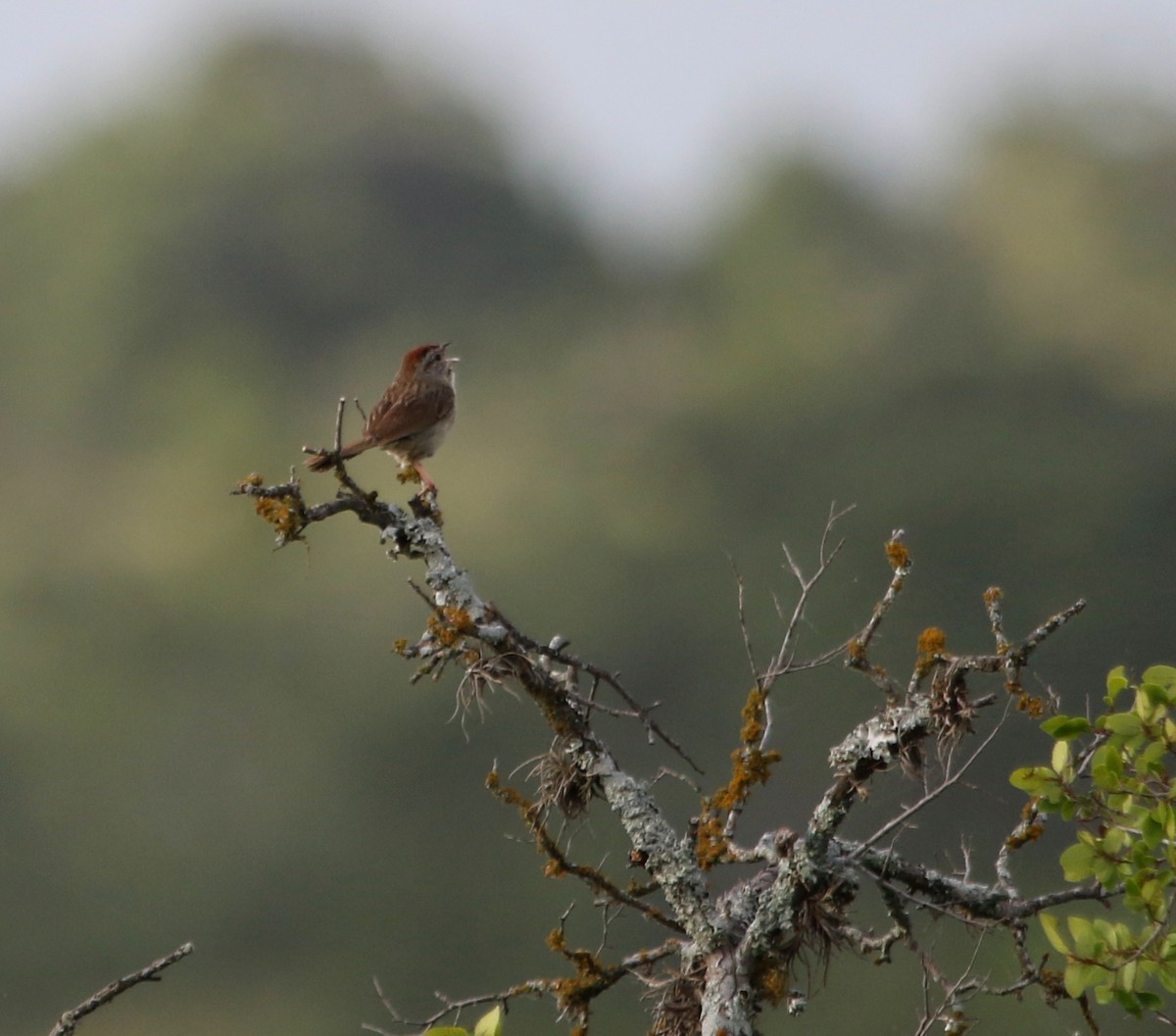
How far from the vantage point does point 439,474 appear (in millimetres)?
81125

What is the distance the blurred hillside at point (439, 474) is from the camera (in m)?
59.2

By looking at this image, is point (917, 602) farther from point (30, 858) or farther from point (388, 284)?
point (388, 284)

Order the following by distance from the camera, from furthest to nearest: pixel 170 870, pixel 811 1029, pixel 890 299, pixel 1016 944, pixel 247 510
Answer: pixel 890 299 → pixel 247 510 → pixel 170 870 → pixel 811 1029 → pixel 1016 944

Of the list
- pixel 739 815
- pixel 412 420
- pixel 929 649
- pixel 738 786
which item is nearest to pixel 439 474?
pixel 412 420

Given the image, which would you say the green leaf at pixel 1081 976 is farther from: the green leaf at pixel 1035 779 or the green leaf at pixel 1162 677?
the green leaf at pixel 1162 677

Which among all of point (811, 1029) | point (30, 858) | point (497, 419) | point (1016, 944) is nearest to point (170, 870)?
point (30, 858)

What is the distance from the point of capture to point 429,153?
105688 millimetres

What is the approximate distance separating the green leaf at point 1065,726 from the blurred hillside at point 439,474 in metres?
31.3

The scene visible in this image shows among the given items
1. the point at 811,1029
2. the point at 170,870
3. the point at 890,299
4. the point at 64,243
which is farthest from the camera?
the point at 64,243

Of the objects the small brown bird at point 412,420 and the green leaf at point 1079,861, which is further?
the small brown bird at point 412,420

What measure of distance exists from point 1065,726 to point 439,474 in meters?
76.3

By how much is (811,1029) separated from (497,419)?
45.0 metres

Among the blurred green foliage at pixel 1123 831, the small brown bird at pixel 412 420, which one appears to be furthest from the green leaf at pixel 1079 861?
the small brown bird at pixel 412 420

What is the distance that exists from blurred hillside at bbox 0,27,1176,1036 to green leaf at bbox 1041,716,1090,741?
31.3m
